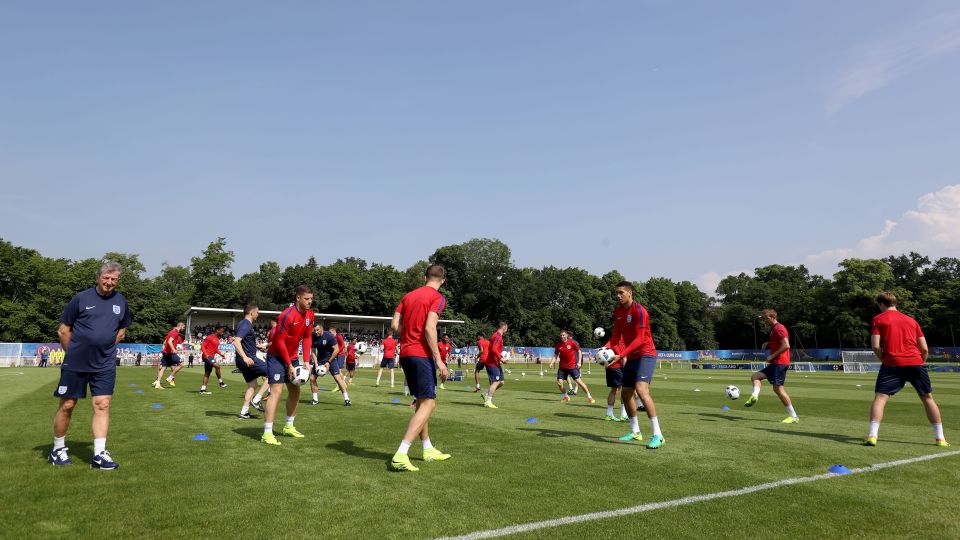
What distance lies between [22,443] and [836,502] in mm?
9995

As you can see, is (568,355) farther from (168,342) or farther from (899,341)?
(168,342)

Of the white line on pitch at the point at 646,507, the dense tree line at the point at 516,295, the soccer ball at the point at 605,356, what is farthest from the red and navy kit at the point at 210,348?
the dense tree line at the point at 516,295

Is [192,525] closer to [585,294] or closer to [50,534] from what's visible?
[50,534]

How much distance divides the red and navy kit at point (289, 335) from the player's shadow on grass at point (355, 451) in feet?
4.82

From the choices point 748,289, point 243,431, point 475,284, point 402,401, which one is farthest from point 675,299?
point 243,431

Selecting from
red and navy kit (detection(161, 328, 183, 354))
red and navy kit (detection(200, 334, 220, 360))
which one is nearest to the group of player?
red and navy kit (detection(200, 334, 220, 360))

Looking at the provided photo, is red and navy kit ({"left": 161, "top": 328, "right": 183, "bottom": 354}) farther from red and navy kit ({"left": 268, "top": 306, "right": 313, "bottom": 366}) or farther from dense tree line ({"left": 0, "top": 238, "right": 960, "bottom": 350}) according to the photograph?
dense tree line ({"left": 0, "top": 238, "right": 960, "bottom": 350})

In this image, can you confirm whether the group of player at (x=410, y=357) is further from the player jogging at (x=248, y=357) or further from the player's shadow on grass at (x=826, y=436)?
the player's shadow on grass at (x=826, y=436)

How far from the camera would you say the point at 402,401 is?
16.4 metres

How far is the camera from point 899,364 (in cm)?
860

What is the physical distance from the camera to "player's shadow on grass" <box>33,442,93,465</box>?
692 centimetres

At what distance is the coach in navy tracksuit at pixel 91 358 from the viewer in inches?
248

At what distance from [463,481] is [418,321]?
1.85m

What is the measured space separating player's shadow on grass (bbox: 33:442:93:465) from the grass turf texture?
0.05m
